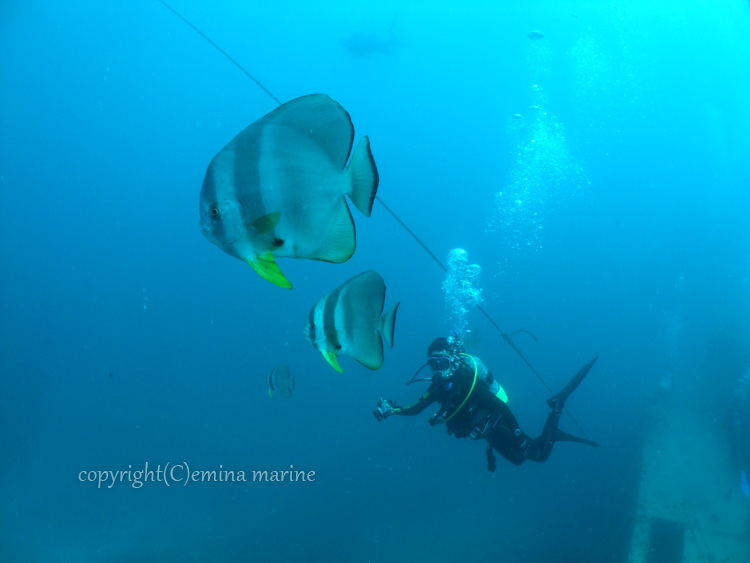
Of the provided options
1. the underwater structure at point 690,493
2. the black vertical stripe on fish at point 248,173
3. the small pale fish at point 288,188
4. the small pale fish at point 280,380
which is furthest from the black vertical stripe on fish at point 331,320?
the underwater structure at point 690,493

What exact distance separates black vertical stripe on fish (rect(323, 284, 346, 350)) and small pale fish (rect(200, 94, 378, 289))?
1.60 feet

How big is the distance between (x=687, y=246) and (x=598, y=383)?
1605 cm

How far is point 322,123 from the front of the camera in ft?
3.17

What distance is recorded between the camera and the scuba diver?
4.43 metres

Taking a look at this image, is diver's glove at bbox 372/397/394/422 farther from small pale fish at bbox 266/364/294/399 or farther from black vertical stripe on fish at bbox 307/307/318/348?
black vertical stripe on fish at bbox 307/307/318/348

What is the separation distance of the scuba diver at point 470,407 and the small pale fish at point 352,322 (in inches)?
118

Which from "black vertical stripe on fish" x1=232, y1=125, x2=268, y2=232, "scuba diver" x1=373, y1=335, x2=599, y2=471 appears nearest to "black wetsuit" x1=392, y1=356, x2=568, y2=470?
"scuba diver" x1=373, y1=335, x2=599, y2=471

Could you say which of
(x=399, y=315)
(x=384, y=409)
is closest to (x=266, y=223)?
(x=384, y=409)

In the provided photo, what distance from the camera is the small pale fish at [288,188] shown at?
2.75 ft

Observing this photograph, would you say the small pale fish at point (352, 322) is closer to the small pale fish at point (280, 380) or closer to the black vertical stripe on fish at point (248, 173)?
the black vertical stripe on fish at point (248, 173)

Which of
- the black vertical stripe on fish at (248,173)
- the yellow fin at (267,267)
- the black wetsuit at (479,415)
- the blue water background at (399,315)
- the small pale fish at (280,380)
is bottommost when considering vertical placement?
the blue water background at (399,315)

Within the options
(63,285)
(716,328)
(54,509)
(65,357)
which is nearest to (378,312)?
(54,509)

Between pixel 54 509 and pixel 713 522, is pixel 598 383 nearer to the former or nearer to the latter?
pixel 713 522

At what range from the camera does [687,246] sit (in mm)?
29219
